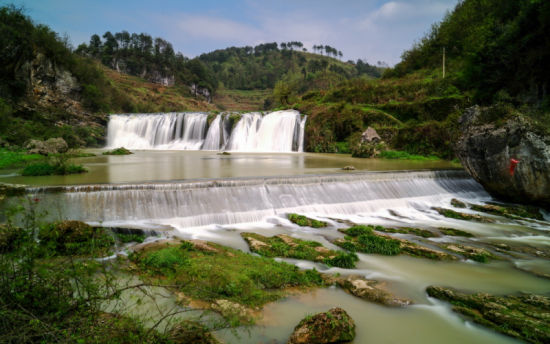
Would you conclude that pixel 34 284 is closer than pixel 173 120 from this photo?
Yes

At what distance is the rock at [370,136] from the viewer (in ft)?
78.0

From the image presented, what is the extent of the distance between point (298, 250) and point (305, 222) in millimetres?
2082

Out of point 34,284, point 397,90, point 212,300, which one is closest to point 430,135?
point 397,90

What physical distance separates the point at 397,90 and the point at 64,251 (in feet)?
109

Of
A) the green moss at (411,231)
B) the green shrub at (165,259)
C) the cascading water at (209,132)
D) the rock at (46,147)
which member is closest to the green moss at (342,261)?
the green moss at (411,231)

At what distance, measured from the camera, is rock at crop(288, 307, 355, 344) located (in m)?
3.26

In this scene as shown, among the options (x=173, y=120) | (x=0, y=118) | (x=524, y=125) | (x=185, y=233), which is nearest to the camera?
(x=185, y=233)

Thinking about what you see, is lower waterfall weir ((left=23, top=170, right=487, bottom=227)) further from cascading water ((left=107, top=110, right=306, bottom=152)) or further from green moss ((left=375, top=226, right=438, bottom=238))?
cascading water ((left=107, top=110, right=306, bottom=152))

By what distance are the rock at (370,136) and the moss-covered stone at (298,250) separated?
19225mm

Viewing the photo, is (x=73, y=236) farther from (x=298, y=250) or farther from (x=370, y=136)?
(x=370, y=136)

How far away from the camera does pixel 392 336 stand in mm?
3584

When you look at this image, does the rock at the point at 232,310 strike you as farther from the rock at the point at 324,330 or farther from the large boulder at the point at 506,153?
the large boulder at the point at 506,153

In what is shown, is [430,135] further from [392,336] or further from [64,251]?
[64,251]

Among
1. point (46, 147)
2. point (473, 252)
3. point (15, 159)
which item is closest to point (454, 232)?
point (473, 252)
